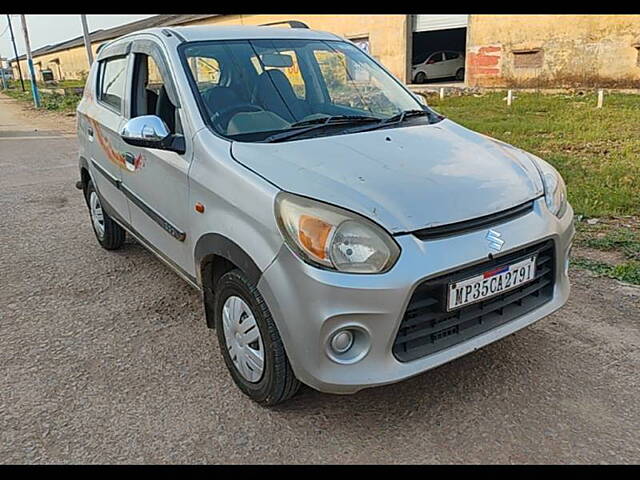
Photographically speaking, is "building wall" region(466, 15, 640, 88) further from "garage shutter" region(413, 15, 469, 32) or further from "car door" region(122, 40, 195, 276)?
"car door" region(122, 40, 195, 276)

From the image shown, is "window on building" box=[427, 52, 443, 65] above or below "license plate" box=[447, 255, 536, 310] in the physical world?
above

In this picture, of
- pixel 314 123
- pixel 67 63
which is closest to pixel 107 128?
pixel 314 123

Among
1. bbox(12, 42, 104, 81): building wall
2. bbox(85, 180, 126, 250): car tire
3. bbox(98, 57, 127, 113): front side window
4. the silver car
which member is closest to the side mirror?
the silver car

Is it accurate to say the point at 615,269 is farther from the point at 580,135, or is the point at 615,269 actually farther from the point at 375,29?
the point at 375,29

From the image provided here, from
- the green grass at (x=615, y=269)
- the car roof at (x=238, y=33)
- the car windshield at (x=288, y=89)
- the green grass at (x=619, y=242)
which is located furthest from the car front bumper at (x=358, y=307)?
the green grass at (x=619, y=242)

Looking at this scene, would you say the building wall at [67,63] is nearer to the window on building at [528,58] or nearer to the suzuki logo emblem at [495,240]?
the window on building at [528,58]

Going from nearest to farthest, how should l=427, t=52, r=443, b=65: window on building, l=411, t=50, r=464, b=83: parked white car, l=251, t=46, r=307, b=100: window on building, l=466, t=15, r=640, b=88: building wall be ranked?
l=251, t=46, r=307, b=100: window on building < l=466, t=15, r=640, b=88: building wall < l=411, t=50, r=464, b=83: parked white car < l=427, t=52, r=443, b=65: window on building

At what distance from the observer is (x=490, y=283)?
7.34ft

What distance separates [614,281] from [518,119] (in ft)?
25.2

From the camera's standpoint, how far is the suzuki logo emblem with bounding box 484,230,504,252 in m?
2.20

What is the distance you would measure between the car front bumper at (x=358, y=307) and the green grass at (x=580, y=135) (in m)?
3.33

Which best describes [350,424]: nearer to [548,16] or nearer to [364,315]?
[364,315]

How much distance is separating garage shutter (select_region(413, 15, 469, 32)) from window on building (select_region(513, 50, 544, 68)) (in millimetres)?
2902
